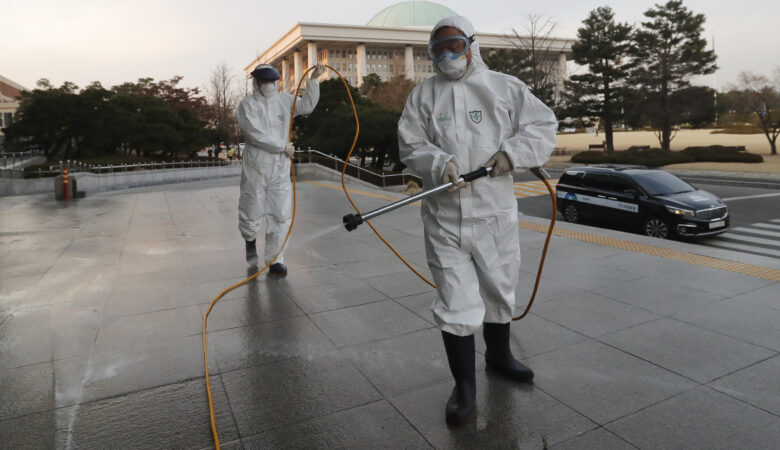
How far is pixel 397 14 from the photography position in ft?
330

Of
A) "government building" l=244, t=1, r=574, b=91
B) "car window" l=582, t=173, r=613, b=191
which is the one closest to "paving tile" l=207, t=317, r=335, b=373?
"car window" l=582, t=173, r=613, b=191

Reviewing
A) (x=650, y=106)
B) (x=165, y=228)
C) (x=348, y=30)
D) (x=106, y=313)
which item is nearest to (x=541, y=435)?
(x=106, y=313)

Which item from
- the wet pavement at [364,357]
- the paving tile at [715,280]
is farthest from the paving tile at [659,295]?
the paving tile at [715,280]

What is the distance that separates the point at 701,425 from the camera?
2383 mm

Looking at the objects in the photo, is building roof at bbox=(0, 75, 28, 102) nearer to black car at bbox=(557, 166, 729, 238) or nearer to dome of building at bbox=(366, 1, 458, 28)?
dome of building at bbox=(366, 1, 458, 28)

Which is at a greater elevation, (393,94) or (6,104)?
(6,104)

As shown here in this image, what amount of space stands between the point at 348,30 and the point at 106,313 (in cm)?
8507

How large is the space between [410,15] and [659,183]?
97.9 m

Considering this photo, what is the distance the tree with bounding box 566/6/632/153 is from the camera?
3241 cm

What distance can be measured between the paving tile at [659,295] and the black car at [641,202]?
Result: 4877mm

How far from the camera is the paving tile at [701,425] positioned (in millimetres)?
2254

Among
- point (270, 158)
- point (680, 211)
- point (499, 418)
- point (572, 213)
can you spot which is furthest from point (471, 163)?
point (572, 213)

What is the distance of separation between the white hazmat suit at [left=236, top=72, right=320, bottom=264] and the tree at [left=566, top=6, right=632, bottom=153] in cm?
3193

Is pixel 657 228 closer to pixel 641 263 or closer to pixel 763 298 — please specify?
pixel 641 263
